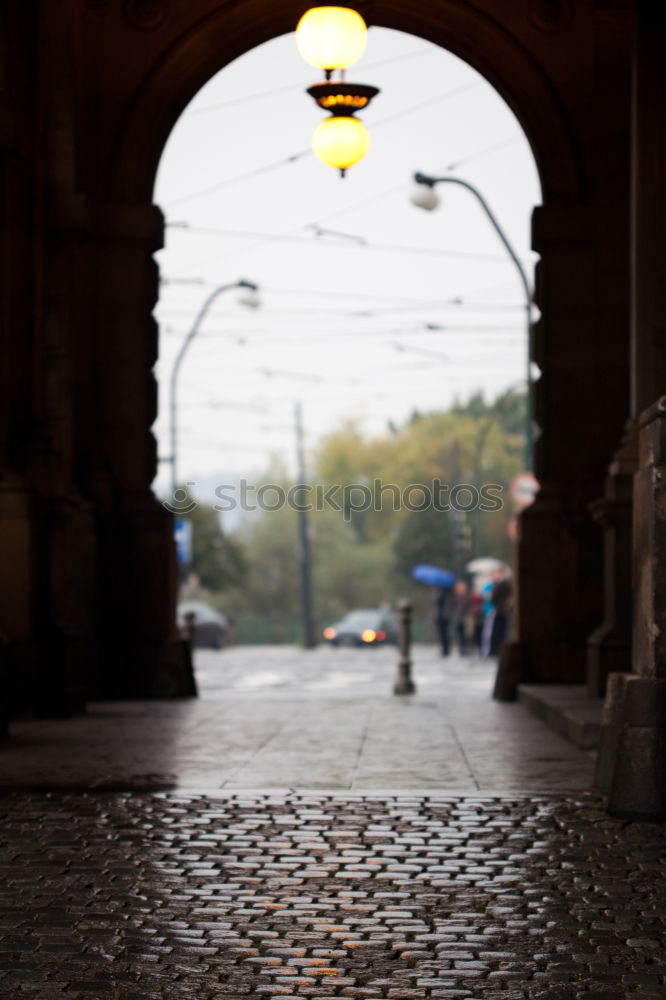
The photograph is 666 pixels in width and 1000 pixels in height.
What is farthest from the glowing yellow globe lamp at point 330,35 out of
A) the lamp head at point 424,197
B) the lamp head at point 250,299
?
the lamp head at point 250,299

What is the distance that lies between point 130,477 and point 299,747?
240 inches

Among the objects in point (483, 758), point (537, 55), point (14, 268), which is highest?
point (537, 55)

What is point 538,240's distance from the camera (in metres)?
16.9

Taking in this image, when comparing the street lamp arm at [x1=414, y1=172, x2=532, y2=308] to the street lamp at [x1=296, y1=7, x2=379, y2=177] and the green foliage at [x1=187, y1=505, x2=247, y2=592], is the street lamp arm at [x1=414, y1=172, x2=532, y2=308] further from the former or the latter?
the green foliage at [x1=187, y1=505, x2=247, y2=592]

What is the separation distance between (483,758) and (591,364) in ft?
22.4

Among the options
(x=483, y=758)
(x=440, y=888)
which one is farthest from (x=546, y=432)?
(x=440, y=888)

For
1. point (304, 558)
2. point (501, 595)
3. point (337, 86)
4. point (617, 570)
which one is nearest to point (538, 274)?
point (617, 570)

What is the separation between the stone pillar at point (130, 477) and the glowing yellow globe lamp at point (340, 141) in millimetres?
4236

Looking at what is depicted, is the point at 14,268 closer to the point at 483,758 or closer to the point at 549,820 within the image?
the point at 483,758

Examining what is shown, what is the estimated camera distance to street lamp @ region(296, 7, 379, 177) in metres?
12.3

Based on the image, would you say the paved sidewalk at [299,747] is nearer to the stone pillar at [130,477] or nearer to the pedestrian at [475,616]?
the stone pillar at [130,477]

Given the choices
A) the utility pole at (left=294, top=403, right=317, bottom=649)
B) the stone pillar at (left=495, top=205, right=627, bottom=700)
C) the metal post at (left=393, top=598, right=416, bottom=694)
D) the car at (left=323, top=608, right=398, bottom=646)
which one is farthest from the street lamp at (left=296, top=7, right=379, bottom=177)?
the car at (left=323, top=608, right=398, bottom=646)

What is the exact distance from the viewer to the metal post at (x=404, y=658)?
67.1ft

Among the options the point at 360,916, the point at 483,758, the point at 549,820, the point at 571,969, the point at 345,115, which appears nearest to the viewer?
the point at 571,969
